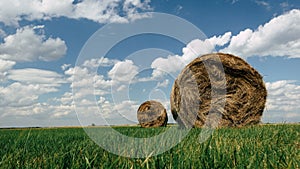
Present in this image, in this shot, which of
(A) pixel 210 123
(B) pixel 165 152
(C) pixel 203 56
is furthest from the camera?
(A) pixel 210 123

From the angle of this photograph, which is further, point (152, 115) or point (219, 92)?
point (152, 115)

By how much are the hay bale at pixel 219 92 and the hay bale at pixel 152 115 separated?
3.38 metres

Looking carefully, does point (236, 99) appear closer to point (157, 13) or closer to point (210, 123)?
point (210, 123)

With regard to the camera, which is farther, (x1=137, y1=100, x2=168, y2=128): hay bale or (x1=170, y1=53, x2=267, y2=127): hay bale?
(x1=137, y1=100, x2=168, y2=128): hay bale

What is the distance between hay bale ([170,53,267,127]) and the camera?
25.9 ft

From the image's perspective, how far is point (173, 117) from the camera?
861cm

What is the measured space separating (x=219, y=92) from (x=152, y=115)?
417 cm

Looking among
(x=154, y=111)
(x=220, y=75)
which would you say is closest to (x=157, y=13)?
(x=220, y=75)

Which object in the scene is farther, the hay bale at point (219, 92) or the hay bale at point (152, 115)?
the hay bale at point (152, 115)

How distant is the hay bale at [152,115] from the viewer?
1184 centimetres

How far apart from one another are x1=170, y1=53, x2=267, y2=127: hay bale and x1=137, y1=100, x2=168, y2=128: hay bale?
3.38m

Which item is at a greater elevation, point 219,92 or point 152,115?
point 219,92

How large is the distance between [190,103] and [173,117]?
67 centimetres

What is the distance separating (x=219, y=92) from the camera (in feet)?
27.5
